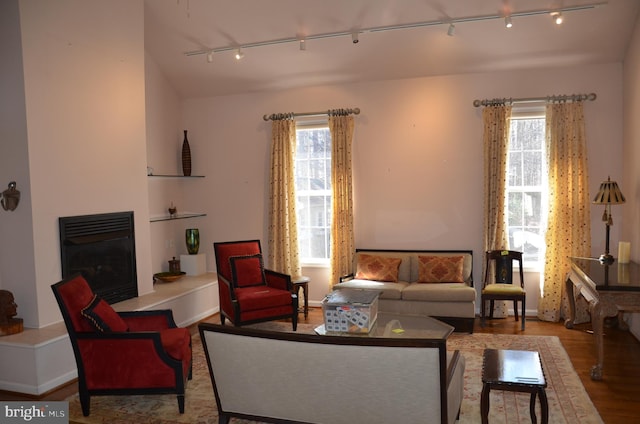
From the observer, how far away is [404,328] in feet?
12.9

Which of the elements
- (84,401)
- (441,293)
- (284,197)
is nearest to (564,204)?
(441,293)

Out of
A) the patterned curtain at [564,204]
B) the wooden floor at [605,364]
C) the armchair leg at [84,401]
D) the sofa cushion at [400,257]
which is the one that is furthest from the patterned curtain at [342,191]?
the armchair leg at [84,401]

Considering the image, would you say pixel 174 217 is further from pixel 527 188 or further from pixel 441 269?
pixel 527 188

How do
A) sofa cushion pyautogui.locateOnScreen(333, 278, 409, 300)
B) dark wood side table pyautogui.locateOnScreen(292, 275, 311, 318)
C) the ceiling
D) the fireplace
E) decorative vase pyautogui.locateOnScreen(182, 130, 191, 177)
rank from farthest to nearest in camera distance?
1. decorative vase pyautogui.locateOnScreen(182, 130, 191, 177)
2. dark wood side table pyautogui.locateOnScreen(292, 275, 311, 318)
3. sofa cushion pyautogui.locateOnScreen(333, 278, 409, 300)
4. the ceiling
5. the fireplace

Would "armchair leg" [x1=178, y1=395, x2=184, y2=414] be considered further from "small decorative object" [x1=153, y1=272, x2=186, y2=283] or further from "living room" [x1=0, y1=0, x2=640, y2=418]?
"small decorative object" [x1=153, y1=272, x2=186, y2=283]

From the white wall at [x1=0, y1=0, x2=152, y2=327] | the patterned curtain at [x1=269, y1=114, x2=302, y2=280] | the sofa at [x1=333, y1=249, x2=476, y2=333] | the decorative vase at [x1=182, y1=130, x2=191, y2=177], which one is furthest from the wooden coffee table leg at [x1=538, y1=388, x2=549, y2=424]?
the decorative vase at [x1=182, y1=130, x2=191, y2=177]

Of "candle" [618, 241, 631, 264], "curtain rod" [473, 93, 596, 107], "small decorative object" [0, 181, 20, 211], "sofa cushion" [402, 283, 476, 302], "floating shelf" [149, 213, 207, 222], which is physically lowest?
"sofa cushion" [402, 283, 476, 302]

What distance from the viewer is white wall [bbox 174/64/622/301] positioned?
569 centimetres

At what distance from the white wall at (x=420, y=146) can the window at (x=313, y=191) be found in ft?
1.11

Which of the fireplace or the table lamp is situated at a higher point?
the table lamp

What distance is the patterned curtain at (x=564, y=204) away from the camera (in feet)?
18.5

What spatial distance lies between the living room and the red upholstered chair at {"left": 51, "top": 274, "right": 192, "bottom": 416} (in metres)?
1.07

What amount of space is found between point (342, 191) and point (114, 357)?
3.61 meters

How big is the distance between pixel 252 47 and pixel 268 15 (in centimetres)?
63
